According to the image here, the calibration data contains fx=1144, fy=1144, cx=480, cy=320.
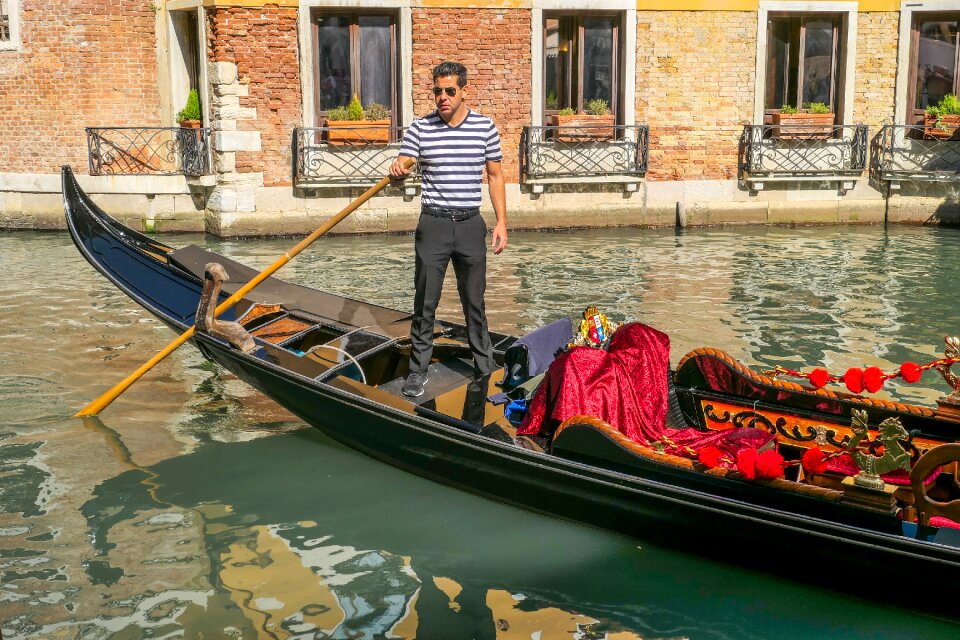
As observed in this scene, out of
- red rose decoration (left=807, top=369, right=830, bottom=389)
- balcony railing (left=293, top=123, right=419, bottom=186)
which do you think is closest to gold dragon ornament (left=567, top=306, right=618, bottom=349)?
red rose decoration (left=807, top=369, right=830, bottom=389)

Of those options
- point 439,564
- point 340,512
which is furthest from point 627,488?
point 340,512

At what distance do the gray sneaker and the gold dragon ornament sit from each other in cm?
60

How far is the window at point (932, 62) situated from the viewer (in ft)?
34.9

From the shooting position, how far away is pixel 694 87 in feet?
34.2

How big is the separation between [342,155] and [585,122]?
2.22 metres

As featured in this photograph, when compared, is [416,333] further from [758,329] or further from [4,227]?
[4,227]

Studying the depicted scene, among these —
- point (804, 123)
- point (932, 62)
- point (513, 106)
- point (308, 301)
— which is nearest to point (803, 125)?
point (804, 123)

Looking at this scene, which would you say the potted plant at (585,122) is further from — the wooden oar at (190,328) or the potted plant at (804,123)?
the wooden oar at (190,328)

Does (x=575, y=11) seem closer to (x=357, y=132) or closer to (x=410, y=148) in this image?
(x=357, y=132)

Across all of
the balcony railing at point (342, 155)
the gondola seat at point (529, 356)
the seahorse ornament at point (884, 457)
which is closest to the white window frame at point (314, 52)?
the balcony railing at point (342, 155)

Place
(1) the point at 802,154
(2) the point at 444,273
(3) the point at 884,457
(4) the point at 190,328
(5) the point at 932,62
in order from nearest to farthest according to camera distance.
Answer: (3) the point at 884,457, (2) the point at 444,273, (4) the point at 190,328, (1) the point at 802,154, (5) the point at 932,62

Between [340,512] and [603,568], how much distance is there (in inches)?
38.5

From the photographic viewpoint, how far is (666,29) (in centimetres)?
1031

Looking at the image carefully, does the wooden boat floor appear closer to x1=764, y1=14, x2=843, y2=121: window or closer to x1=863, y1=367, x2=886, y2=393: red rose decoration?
x1=863, y1=367, x2=886, y2=393: red rose decoration
